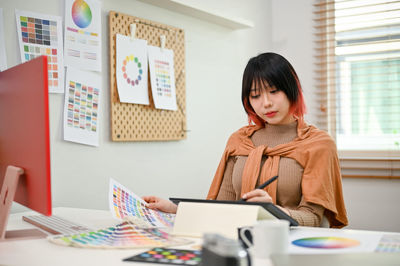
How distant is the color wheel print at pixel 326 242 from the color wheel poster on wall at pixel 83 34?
1.23 m

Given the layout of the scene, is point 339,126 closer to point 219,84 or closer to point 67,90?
point 219,84

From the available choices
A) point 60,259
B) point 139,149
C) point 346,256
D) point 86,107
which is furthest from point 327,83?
point 60,259

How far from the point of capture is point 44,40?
178 cm

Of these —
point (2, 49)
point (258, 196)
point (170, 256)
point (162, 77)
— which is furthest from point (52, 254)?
point (162, 77)

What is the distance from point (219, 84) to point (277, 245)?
1.96m

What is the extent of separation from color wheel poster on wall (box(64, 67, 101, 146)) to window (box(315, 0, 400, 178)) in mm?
1757

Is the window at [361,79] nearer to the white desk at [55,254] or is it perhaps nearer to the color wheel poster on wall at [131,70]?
the color wheel poster on wall at [131,70]

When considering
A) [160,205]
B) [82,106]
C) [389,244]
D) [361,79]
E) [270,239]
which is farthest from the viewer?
[361,79]

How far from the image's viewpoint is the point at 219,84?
2.85 m

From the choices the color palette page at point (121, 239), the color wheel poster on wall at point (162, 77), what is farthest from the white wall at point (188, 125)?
the color palette page at point (121, 239)

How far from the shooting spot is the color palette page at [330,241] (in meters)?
1.04

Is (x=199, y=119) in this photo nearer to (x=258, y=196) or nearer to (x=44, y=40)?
(x=44, y=40)

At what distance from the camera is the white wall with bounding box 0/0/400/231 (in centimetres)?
187

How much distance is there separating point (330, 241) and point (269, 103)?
736 mm
